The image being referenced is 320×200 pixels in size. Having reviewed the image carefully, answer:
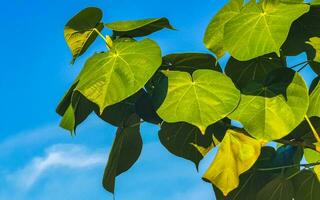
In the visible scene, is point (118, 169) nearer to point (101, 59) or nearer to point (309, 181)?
point (101, 59)

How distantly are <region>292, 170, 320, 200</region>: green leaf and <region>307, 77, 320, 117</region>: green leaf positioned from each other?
0.28 m

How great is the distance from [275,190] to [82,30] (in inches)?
23.1

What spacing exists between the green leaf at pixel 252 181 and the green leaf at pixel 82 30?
17.9 inches

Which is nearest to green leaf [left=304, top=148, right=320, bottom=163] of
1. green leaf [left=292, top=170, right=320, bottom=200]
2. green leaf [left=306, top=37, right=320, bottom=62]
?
green leaf [left=292, top=170, right=320, bottom=200]

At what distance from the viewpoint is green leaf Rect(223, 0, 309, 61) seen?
1.17m

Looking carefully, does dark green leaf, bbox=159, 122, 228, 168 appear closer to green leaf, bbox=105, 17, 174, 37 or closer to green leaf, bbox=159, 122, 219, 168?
green leaf, bbox=159, 122, 219, 168

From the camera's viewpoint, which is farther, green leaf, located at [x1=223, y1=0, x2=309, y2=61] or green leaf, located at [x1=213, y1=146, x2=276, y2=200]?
A: green leaf, located at [x1=213, y1=146, x2=276, y2=200]

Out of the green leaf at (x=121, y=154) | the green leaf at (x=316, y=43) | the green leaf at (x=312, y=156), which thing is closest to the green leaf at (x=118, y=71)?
the green leaf at (x=121, y=154)

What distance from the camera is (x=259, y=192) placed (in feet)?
4.79

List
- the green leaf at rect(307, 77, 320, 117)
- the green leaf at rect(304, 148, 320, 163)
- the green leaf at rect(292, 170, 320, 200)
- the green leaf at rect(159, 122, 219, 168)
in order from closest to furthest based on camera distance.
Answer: the green leaf at rect(307, 77, 320, 117)
the green leaf at rect(159, 122, 219, 168)
the green leaf at rect(292, 170, 320, 200)
the green leaf at rect(304, 148, 320, 163)

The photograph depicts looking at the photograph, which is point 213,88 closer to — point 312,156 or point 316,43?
point 316,43

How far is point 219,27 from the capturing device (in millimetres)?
1310

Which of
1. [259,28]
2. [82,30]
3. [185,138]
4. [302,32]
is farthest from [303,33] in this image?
[82,30]

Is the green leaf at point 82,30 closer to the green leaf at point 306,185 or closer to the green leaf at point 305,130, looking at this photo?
the green leaf at point 305,130
